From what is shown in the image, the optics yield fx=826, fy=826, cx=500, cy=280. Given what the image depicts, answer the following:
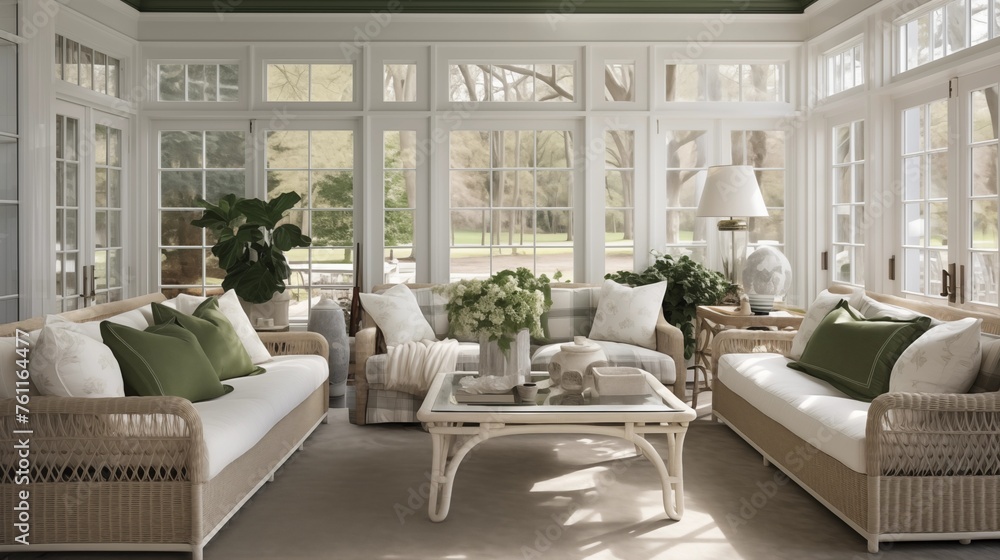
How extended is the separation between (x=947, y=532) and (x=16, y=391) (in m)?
3.39

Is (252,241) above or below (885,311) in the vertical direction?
above

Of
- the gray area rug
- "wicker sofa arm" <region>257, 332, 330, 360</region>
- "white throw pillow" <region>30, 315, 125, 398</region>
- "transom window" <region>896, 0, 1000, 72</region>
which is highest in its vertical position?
"transom window" <region>896, 0, 1000, 72</region>

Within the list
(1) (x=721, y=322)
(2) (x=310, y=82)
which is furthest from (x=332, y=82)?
(1) (x=721, y=322)

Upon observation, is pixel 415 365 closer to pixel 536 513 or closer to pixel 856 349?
pixel 536 513

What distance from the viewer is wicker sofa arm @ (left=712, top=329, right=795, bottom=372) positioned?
16.1 feet

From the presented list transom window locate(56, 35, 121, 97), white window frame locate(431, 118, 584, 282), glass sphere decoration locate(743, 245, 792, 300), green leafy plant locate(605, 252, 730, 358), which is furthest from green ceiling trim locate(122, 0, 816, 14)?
glass sphere decoration locate(743, 245, 792, 300)

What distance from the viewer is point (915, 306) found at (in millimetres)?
4289

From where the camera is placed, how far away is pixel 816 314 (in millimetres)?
4465

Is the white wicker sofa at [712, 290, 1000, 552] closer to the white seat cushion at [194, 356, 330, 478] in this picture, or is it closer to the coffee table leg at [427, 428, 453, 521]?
the coffee table leg at [427, 428, 453, 521]

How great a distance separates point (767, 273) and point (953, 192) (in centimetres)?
116

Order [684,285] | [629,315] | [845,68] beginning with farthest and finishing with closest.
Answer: [684,285] < [845,68] < [629,315]

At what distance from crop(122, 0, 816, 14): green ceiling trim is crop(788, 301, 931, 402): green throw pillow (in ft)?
9.92

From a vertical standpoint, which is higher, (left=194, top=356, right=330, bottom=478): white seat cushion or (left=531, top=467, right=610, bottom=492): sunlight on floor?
(left=194, top=356, right=330, bottom=478): white seat cushion

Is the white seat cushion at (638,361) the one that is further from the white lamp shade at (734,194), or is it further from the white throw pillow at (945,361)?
the white throw pillow at (945,361)
